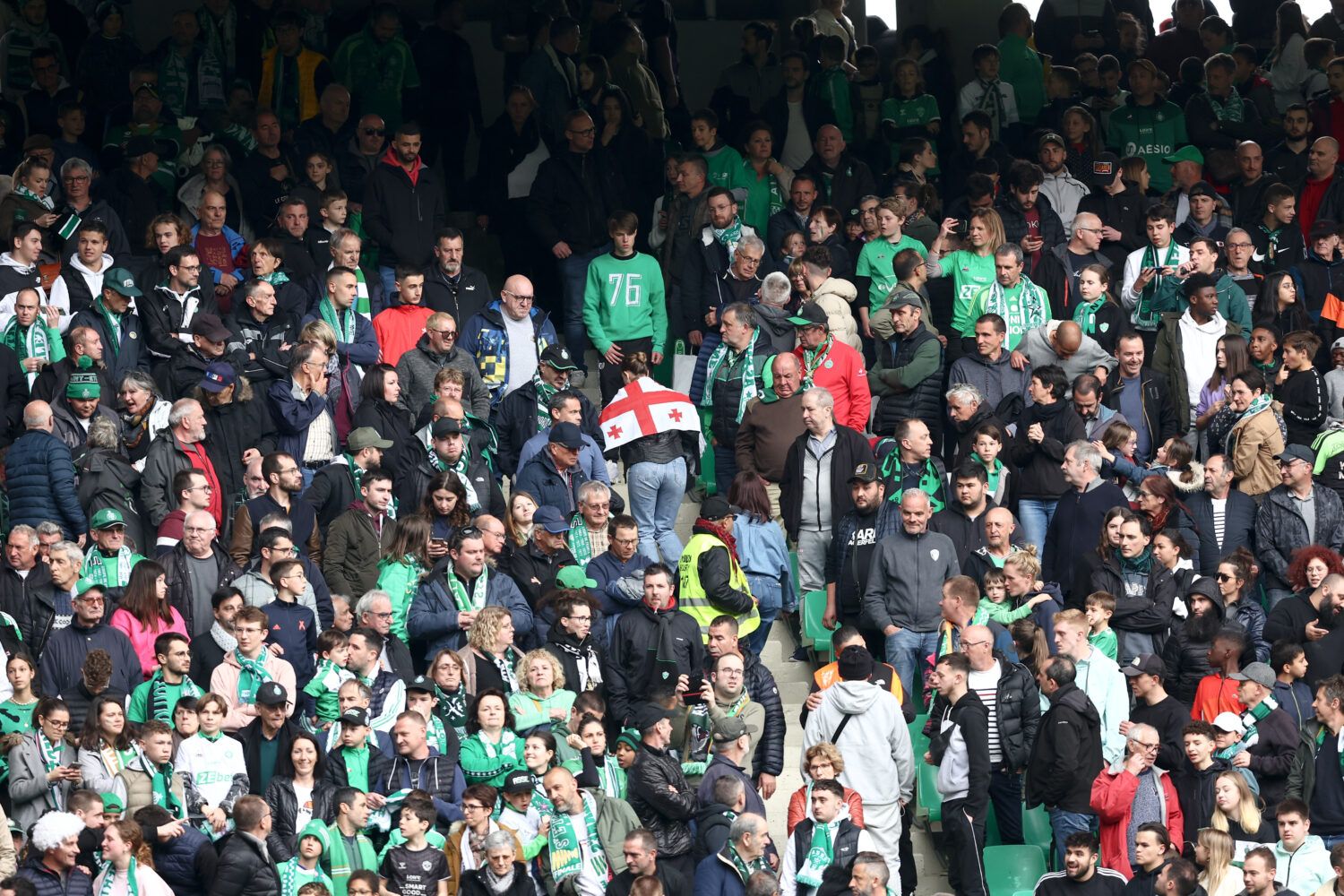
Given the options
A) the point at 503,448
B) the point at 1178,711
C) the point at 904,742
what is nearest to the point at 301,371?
the point at 503,448

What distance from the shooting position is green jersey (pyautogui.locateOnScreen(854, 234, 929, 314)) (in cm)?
1728

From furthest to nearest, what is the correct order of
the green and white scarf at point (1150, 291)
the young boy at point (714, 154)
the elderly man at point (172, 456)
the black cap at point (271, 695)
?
the young boy at point (714, 154), the green and white scarf at point (1150, 291), the elderly man at point (172, 456), the black cap at point (271, 695)

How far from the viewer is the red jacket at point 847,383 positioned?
53.2 ft

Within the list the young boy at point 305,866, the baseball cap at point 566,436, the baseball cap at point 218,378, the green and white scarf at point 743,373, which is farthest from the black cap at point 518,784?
the green and white scarf at point 743,373

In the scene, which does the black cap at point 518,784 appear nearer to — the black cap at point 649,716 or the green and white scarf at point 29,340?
the black cap at point 649,716

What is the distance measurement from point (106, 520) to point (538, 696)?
2601 millimetres

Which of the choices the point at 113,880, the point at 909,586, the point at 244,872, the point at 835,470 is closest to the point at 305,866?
the point at 244,872

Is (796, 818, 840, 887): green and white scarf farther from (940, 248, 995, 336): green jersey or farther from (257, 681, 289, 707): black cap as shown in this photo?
(940, 248, 995, 336): green jersey

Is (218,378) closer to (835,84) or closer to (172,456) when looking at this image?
(172,456)

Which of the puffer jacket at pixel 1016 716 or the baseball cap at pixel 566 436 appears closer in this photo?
the puffer jacket at pixel 1016 716

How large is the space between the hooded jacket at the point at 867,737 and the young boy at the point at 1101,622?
1357 millimetres

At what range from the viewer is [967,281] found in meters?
17.0

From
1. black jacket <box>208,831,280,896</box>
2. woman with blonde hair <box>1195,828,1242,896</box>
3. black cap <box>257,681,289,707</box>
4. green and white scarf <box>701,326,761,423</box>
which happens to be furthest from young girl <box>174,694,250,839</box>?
woman with blonde hair <box>1195,828,1242,896</box>

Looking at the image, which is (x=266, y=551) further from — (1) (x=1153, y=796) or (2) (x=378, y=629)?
(1) (x=1153, y=796)
